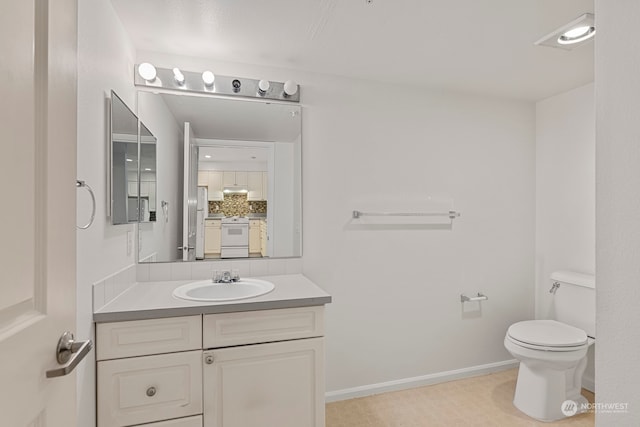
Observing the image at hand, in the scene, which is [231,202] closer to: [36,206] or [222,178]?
[222,178]

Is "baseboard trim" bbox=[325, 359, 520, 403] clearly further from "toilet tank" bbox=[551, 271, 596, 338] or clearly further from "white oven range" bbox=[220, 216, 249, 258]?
"white oven range" bbox=[220, 216, 249, 258]

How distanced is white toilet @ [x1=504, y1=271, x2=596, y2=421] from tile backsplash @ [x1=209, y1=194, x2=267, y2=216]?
1.82 m

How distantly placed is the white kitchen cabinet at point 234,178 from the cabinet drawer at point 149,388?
1.02 meters

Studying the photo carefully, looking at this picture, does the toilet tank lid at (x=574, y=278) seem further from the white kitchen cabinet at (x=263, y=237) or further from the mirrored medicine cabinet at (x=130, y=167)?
the mirrored medicine cabinet at (x=130, y=167)

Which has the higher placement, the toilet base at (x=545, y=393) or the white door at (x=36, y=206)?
the white door at (x=36, y=206)

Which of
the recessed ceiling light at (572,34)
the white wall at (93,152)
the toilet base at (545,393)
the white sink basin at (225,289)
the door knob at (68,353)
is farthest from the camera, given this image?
the toilet base at (545,393)

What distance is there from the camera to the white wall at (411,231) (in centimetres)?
226

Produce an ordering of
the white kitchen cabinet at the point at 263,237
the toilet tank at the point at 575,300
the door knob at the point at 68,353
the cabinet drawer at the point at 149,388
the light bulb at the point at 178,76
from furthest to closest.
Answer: the toilet tank at the point at 575,300 → the white kitchen cabinet at the point at 263,237 → the light bulb at the point at 178,76 → the cabinet drawer at the point at 149,388 → the door knob at the point at 68,353

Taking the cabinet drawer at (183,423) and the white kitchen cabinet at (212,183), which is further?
the white kitchen cabinet at (212,183)

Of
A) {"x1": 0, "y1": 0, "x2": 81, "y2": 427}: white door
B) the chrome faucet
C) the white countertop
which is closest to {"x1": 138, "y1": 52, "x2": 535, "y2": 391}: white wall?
the chrome faucet

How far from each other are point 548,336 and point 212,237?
2.18 m

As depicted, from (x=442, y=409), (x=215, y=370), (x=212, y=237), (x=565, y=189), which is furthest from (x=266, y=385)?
(x=565, y=189)

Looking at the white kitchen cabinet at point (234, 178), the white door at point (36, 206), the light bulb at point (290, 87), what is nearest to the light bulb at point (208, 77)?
the light bulb at point (290, 87)

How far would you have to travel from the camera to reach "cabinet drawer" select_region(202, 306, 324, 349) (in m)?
1.46
